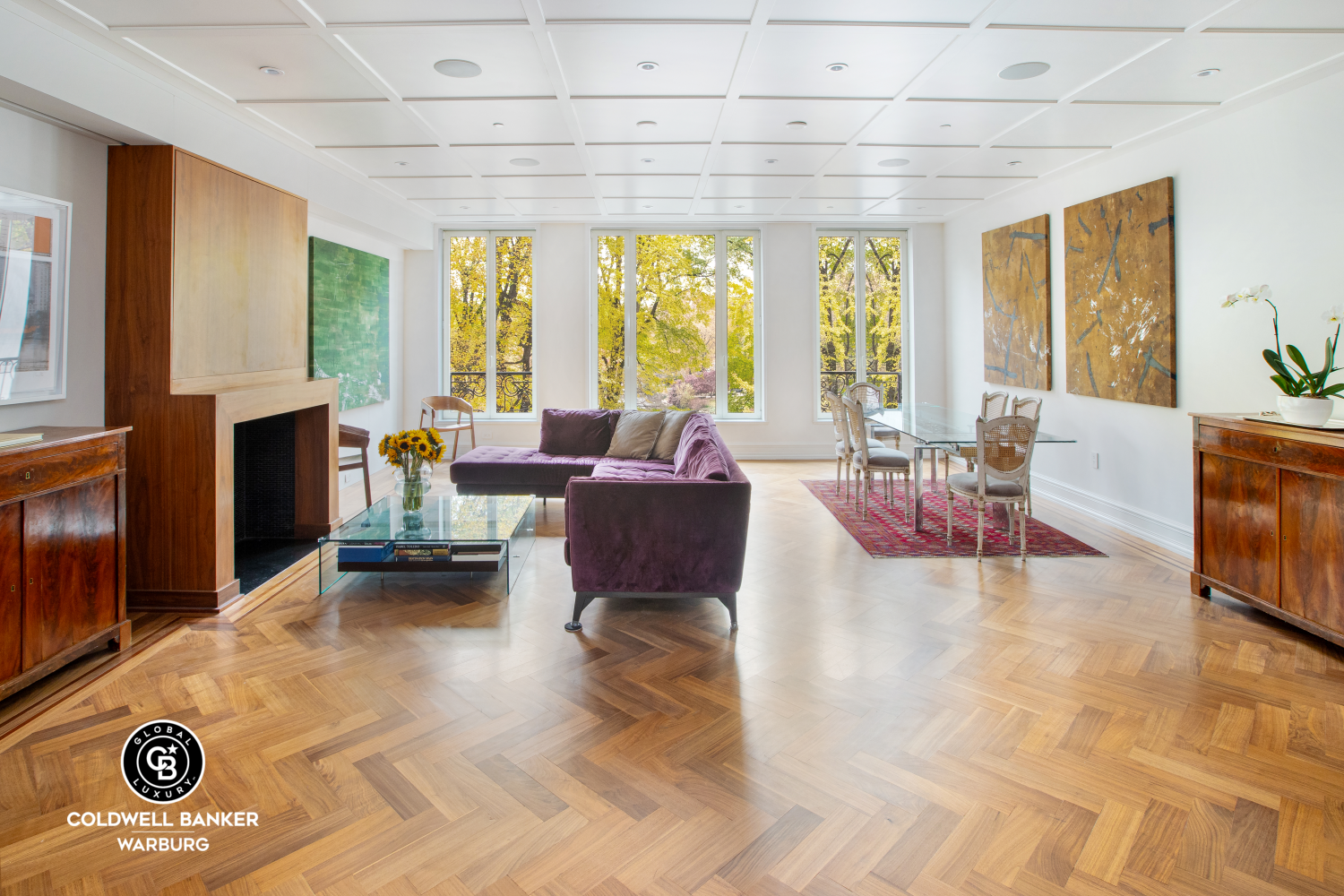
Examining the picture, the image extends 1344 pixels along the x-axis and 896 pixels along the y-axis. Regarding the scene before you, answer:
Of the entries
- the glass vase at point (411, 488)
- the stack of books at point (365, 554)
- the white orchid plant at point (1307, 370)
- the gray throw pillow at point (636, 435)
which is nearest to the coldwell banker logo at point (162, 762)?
the stack of books at point (365, 554)

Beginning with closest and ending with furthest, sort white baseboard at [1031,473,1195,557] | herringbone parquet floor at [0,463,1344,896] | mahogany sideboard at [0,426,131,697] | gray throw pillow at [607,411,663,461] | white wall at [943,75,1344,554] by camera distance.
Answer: herringbone parquet floor at [0,463,1344,896]
mahogany sideboard at [0,426,131,697]
white wall at [943,75,1344,554]
white baseboard at [1031,473,1195,557]
gray throw pillow at [607,411,663,461]

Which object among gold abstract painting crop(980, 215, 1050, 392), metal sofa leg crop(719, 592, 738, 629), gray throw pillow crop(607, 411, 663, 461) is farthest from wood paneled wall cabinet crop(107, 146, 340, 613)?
gold abstract painting crop(980, 215, 1050, 392)

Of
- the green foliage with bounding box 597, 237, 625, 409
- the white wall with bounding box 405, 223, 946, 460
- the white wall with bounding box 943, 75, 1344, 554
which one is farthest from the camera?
the green foliage with bounding box 597, 237, 625, 409

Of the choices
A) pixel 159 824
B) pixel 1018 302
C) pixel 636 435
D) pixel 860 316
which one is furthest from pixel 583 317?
pixel 159 824

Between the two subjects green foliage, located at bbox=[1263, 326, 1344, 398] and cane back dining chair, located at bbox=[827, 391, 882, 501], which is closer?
green foliage, located at bbox=[1263, 326, 1344, 398]

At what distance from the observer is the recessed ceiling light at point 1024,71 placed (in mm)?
3812

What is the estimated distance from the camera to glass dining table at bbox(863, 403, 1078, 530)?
5156 mm

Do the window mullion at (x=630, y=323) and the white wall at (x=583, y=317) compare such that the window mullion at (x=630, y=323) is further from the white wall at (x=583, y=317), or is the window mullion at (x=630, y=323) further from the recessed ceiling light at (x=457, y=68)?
the recessed ceiling light at (x=457, y=68)

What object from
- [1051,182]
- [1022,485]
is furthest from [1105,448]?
[1051,182]

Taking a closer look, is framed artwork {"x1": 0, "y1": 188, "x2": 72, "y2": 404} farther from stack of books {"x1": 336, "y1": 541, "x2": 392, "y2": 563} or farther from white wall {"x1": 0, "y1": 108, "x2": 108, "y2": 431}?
stack of books {"x1": 336, "y1": 541, "x2": 392, "y2": 563}

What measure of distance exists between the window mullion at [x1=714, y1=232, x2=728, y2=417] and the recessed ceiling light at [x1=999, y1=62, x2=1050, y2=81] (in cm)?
555

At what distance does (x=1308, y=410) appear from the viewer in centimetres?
347

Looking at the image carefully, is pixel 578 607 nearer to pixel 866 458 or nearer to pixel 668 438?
Answer: pixel 668 438

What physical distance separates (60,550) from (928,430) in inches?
201
